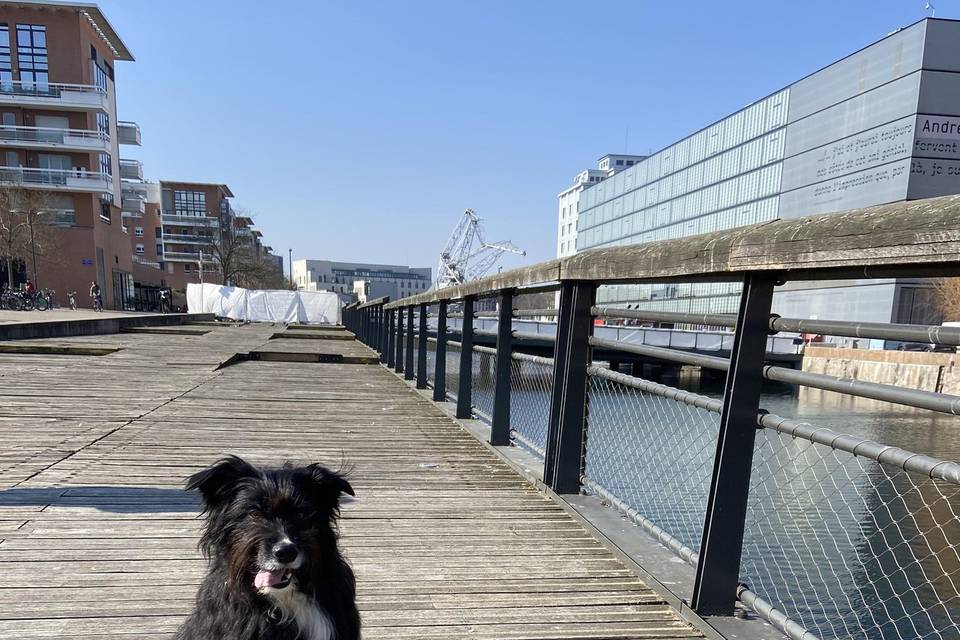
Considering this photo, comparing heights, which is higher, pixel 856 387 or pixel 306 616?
pixel 856 387

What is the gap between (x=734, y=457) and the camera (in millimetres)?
2062

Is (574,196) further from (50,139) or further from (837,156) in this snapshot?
(50,139)

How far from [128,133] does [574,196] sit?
70.9 m

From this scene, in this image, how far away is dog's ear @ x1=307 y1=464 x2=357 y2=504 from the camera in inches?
74.0

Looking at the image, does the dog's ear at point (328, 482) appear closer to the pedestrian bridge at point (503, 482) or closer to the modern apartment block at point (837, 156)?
the pedestrian bridge at point (503, 482)

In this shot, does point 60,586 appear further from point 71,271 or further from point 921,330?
point 71,271

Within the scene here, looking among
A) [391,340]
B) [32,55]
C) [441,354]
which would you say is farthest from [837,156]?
[32,55]

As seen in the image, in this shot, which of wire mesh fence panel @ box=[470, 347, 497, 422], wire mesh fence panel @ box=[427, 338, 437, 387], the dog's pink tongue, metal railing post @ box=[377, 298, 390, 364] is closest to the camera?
the dog's pink tongue

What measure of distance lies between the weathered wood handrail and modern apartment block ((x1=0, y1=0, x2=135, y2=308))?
43990 mm

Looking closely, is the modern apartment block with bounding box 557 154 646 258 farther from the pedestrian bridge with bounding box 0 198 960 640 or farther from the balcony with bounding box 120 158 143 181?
the pedestrian bridge with bounding box 0 198 960 640

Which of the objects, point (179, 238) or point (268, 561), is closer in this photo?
point (268, 561)

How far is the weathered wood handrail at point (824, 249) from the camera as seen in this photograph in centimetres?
128

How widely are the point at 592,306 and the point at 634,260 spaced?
781 mm

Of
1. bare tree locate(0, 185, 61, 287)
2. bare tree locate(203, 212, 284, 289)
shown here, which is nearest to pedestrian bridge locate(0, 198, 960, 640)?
bare tree locate(0, 185, 61, 287)
